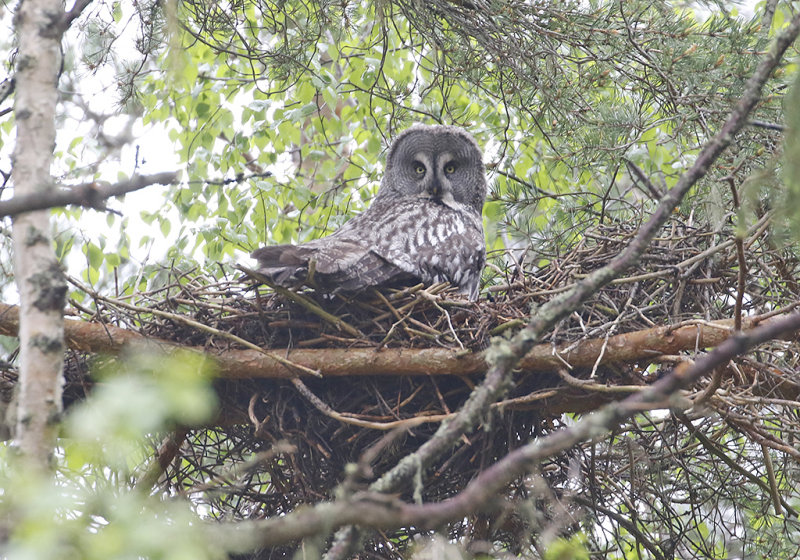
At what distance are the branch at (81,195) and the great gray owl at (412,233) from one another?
1.46m

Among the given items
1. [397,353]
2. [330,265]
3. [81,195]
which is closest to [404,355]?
[397,353]

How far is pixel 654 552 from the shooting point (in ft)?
11.3

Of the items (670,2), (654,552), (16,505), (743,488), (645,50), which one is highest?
(670,2)

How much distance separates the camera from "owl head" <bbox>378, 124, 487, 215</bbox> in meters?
4.59

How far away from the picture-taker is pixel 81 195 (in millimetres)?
1294

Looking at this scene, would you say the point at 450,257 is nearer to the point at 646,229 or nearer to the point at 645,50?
the point at 645,50

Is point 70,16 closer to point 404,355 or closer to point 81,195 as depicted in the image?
point 81,195

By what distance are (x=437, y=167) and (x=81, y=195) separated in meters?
3.42

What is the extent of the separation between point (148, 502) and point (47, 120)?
0.85 m

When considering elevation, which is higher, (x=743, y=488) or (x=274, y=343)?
(x=274, y=343)

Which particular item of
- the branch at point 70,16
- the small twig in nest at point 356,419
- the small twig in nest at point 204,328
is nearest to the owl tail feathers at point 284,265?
the small twig in nest at point 204,328

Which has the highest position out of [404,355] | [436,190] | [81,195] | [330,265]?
[436,190]

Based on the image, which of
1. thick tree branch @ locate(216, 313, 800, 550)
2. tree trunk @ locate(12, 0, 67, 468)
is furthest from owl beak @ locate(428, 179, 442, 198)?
thick tree branch @ locate(216, 313, 800, 550)

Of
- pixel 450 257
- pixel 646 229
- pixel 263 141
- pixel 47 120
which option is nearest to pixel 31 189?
pixel 47 120
